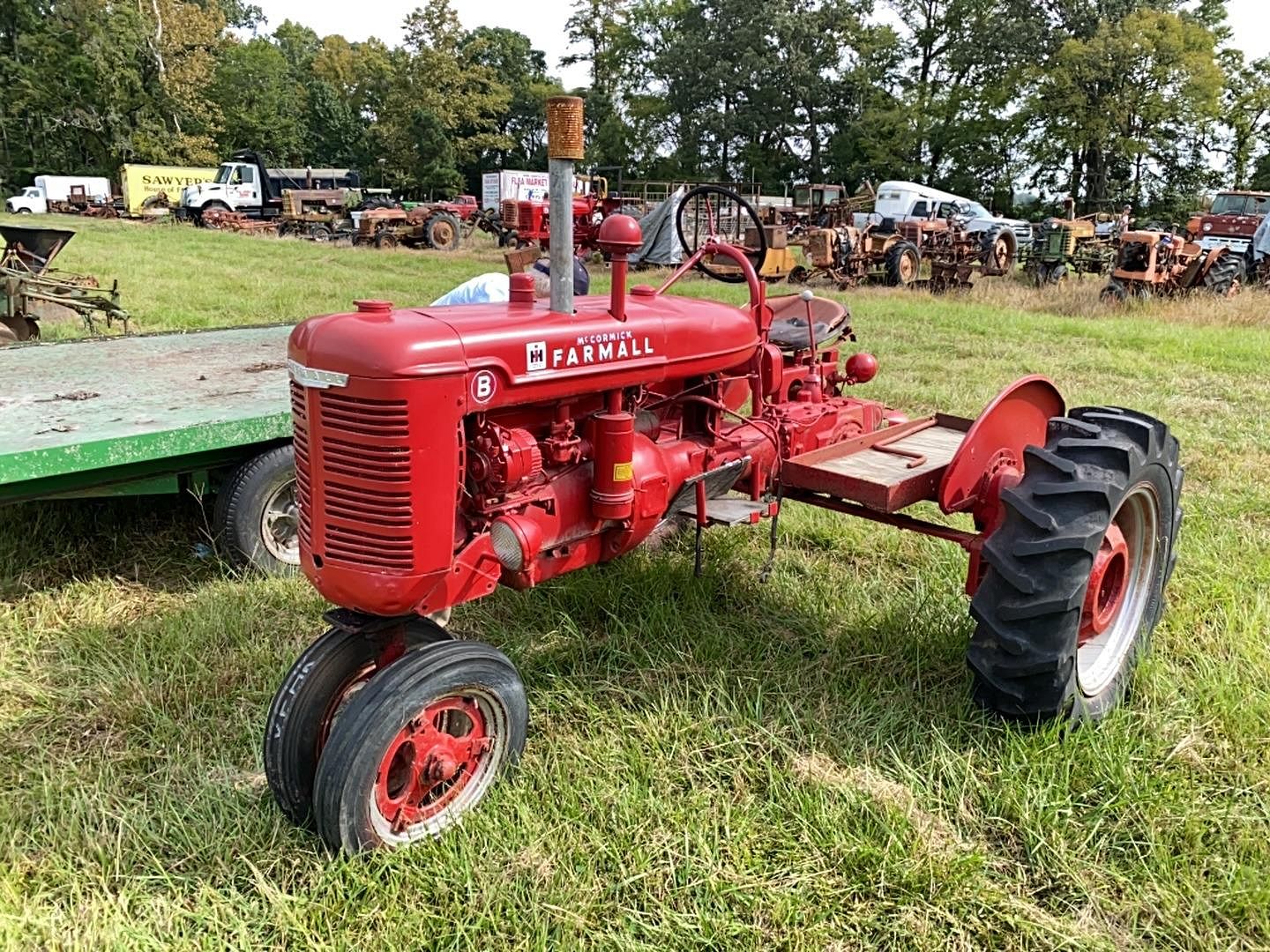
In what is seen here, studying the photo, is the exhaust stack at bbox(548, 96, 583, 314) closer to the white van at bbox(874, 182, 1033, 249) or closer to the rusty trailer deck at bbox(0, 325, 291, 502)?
the rusty trailer deck at bbox(0, 325, 291, 502)

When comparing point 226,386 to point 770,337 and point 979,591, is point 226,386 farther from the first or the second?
point 979,591

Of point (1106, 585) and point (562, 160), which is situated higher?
point (562, 160)

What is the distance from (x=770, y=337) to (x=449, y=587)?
6.60ft

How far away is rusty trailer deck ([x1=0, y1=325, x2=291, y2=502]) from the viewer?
3.00 metres

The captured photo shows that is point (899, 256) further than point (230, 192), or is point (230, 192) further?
point (230, 192)

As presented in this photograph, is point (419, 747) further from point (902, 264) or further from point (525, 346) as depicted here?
point (902, 264)

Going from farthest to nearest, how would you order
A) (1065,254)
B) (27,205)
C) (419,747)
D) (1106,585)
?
(27,205), (1065,254), (1106,585), (419,747)

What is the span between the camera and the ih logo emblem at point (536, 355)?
2.35 metres

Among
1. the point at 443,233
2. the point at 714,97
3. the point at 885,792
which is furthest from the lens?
the point at 714,97

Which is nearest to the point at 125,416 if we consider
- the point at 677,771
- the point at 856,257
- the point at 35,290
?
the point at 677,771

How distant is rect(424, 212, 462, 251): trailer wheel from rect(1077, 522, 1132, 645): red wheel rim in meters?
22.0

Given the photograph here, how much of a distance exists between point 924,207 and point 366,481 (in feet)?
78.1


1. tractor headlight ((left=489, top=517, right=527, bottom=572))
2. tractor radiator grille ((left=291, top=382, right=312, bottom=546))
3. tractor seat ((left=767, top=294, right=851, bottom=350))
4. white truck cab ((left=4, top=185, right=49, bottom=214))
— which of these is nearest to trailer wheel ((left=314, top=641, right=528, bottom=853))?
tractor headlight ((left=489, top=517, right=527, bottom=572))

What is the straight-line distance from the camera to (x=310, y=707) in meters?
2.29
